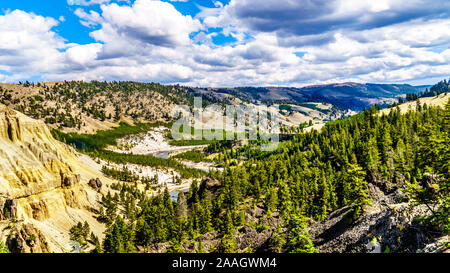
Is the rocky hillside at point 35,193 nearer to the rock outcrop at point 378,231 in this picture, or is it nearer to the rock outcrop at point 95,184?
the rock outcrop at point 95,184

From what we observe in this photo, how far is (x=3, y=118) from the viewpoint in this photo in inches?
3250

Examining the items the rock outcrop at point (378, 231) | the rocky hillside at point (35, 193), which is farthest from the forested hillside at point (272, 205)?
the rocky hillside at point (35, 193)

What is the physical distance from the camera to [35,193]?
81250 mm

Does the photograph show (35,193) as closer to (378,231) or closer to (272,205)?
(272,205)

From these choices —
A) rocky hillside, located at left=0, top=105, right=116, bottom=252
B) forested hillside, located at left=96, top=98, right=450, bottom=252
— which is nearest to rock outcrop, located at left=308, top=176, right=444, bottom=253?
forested hillside, located at left=96, top=98, right=450, bottom=252

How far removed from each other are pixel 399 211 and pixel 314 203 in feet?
184

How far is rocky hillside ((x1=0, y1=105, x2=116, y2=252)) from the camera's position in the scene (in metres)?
64.6

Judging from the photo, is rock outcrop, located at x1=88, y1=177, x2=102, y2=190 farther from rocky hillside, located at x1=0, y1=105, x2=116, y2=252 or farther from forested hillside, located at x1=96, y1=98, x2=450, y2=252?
rocky hillside, located at x1=0, y1=105, x2=116, y2=252

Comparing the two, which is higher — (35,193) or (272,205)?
(35,193)

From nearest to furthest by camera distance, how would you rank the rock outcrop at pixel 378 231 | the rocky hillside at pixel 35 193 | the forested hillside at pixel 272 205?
1. the rock outcrop at pixel 378 231
2. the forested hillside at pixel 272 205
3. the rocky hillside at pixel 35 193

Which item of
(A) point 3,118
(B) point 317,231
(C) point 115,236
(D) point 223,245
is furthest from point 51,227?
(B) point 317,231

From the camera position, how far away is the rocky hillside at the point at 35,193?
64.6 m

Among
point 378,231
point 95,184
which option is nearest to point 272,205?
point 378,231
